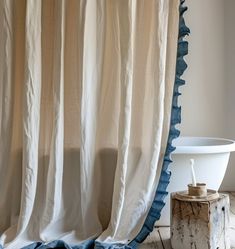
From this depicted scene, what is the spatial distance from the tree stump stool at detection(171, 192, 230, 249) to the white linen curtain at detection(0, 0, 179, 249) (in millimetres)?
158

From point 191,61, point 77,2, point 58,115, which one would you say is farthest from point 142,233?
point 191,61

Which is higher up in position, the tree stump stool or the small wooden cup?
the small wooden cup

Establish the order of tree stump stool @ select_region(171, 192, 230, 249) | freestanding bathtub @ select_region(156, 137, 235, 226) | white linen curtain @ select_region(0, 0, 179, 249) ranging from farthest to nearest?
freestanding bathtub @ select_region(156, 137, 235, 226) → white linen curtain @ select_region(0, 0, 179, 249) → tree stump stool @ select_region(171, 192, 230, 249)

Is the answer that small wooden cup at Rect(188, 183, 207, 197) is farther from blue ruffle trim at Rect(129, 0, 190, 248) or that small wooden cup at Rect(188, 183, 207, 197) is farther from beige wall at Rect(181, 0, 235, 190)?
beige wall at Rect(181, 0, 235, 190)

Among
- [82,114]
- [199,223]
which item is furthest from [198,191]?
[82,114]

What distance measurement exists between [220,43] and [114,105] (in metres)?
1.19

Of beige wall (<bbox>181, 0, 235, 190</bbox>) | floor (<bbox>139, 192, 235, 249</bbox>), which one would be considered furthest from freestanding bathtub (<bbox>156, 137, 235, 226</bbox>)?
beige wall (<bbox>181, 0, 235, 190</bbox>)

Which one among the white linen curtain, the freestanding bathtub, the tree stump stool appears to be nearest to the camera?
the tree stump stool

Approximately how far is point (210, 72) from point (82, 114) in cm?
122

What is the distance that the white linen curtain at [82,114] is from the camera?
1345 mm

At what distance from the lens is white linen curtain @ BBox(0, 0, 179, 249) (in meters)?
1.34

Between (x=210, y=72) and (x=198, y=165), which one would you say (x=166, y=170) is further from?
(x=210, y=72)

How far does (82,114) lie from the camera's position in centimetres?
138

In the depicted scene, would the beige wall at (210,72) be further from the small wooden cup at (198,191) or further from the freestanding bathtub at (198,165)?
the small wooden cup at (198,191)
